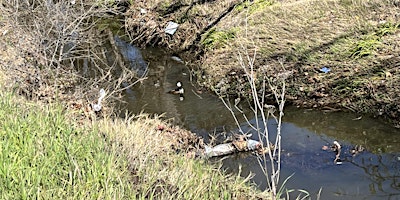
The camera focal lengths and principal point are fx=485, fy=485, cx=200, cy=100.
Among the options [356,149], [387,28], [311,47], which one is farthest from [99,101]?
[387,28]

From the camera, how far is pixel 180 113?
20.8 ft

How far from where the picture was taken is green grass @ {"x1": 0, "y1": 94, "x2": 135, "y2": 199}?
9.07 feet

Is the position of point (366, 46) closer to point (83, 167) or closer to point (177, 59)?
point (177, 59)

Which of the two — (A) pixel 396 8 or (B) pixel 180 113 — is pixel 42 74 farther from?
(A) pixel 396 8

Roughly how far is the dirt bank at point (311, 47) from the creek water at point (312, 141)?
0.30 m

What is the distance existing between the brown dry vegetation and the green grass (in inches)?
138

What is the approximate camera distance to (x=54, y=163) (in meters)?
3.03

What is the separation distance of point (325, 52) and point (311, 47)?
23cm

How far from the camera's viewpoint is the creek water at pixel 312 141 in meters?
4.61

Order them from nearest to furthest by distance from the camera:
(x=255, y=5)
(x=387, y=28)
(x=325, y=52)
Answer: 1. (x=387, y=28)
2. (x=325, y=52)
3. (x=255, y=5)

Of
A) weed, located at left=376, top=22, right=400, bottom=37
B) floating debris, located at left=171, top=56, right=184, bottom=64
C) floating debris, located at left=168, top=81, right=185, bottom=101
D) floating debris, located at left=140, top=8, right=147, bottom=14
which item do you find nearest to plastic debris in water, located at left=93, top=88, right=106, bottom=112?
floating debris, located at left=168, top=81, right=185, bottom=101

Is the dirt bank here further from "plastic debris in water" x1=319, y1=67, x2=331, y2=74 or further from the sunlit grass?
the sunlit grass

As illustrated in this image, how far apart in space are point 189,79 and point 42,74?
238cm

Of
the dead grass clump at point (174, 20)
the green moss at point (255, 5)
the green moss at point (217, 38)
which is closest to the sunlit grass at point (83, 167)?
the green moss at point (217, 38)
